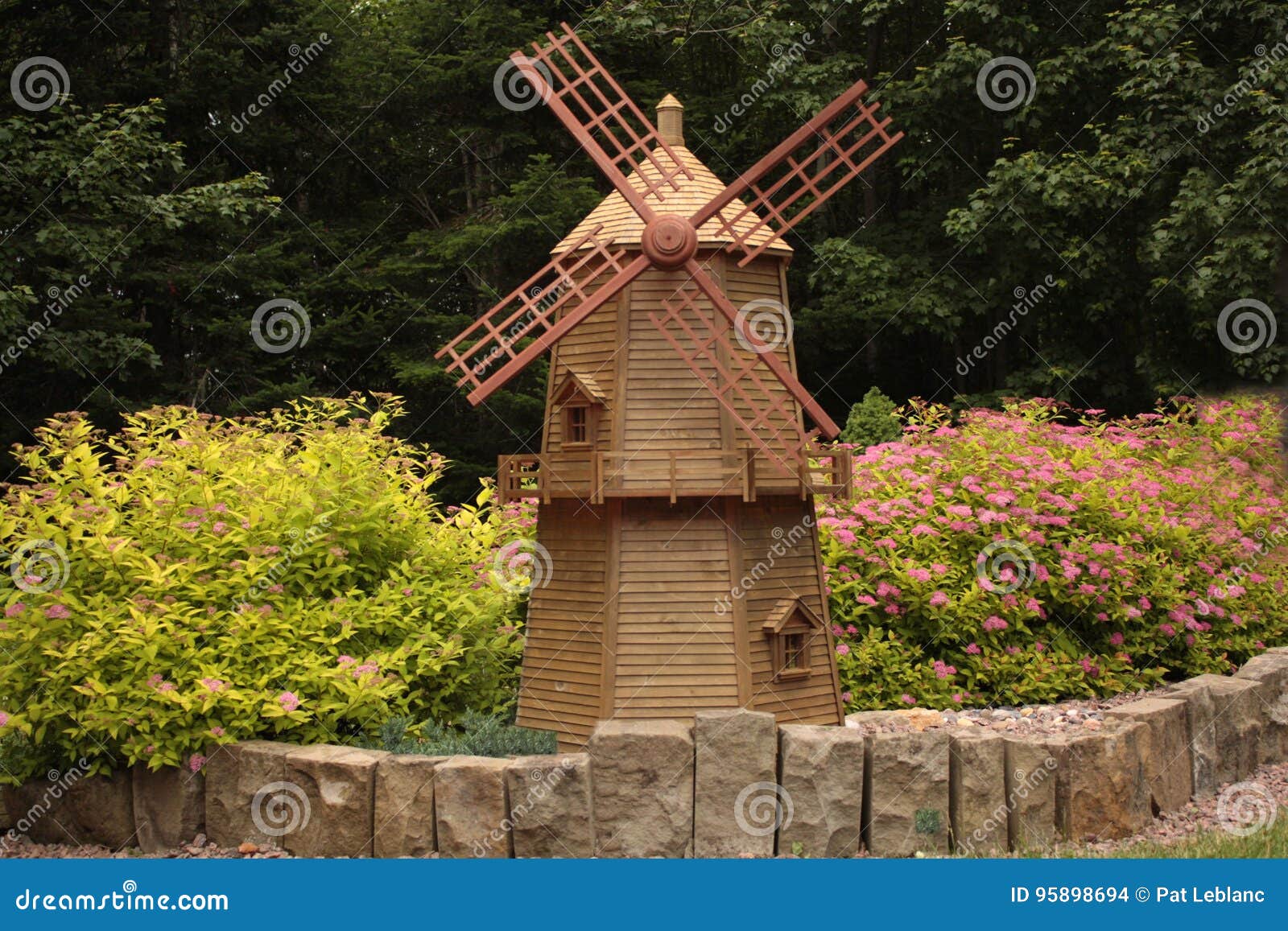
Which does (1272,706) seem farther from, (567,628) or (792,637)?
(567,628)

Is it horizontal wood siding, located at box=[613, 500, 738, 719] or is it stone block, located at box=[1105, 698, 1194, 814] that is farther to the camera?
horizontal wood siding, located at box=[613, 500, 738, 719]

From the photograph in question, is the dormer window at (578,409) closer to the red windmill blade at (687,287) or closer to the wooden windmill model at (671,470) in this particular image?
the wooden windmill model at (671,470)

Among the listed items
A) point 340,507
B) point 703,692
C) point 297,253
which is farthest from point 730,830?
point 297,253

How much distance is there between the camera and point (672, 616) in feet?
28.1

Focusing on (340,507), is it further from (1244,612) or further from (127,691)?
(1244,612)

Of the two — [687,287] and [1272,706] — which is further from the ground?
[687,287]

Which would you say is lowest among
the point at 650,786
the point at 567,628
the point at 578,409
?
the point at 650,786

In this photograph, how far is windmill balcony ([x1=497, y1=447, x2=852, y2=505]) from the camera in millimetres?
8438

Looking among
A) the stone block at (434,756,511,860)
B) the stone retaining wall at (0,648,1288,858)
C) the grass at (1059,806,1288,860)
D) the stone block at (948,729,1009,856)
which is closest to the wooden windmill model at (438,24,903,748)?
the stone retaining wall at (0,648,1288,858)

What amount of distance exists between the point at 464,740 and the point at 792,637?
97.4 inches

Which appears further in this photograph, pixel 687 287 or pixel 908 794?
pixel 687 287

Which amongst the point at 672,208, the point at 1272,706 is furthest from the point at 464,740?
the point at 1272,706

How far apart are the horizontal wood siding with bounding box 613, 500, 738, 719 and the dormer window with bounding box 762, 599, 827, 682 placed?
1.24 ft

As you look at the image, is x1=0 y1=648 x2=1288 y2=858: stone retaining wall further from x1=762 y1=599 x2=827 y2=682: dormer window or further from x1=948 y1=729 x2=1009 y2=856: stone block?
x1=762 y1=599 x2=827 y2=682: dormer window
